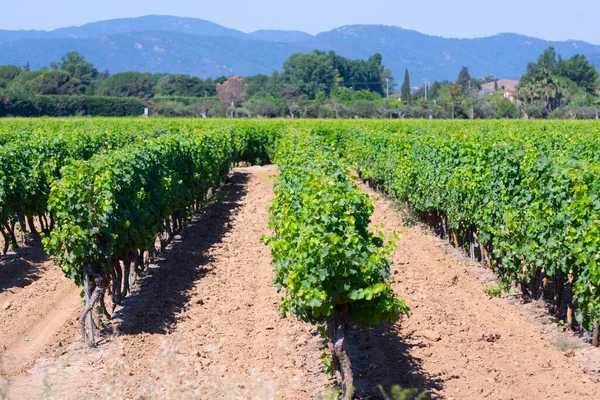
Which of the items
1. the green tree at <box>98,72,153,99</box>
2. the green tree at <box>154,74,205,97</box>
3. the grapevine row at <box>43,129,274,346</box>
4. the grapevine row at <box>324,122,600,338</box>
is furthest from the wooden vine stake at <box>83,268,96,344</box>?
the green tree at <box>154,74,205,97</box>

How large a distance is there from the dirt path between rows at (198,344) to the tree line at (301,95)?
66.8m

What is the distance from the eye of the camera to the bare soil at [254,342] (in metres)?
8.90

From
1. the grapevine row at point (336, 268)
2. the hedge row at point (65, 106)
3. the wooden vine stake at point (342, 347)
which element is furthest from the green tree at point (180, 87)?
the wooden vine stake at point (342, 347)

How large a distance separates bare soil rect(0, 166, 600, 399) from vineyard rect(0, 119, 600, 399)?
0.30m

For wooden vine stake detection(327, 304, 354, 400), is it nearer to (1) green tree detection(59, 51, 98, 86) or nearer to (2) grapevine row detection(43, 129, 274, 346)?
(2) grapevine row detection(43, 129, 274, 346)

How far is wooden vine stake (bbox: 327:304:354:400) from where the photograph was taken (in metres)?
7.80

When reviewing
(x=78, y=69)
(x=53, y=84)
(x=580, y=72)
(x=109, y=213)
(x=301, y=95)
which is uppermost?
(x=78, y=69)

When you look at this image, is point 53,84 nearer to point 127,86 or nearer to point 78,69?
point 127,86

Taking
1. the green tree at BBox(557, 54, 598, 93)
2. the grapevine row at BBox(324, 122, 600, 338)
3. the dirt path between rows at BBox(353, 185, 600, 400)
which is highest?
the green tree at BBox(557, 54, 598, 93)

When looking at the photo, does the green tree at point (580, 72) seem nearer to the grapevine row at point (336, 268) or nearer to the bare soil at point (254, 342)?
the bare soil at point (254, 342)

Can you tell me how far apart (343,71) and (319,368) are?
186 m

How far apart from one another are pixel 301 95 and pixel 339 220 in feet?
476

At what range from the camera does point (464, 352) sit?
391 inches

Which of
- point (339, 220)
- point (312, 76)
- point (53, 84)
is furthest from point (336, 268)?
point (312, 76)
